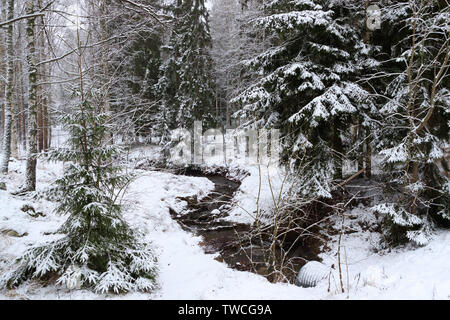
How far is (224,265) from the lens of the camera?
22.1ft

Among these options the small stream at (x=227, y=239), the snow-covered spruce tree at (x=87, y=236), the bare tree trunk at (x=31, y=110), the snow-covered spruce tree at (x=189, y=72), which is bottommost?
the small stream at (x=227, y=239)

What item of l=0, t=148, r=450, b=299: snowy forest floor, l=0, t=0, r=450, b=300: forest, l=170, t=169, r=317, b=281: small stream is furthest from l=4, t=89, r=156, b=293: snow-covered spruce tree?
l=170, t=169, r=317, b=281: small stream

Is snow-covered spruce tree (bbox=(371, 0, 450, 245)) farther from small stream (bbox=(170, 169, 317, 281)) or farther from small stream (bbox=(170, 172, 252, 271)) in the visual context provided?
small stream (bbox=(170, 172, 252, 271))

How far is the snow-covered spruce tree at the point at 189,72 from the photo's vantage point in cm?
1764

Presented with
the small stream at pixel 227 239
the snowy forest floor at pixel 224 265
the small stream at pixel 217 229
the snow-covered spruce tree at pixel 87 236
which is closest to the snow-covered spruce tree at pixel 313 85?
the snowy forest floor at pixel 224 265

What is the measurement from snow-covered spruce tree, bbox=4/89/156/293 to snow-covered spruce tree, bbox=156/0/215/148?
43.4 feet

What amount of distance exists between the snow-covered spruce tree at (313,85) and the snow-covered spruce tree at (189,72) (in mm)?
9912

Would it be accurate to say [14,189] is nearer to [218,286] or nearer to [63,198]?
[63,198]

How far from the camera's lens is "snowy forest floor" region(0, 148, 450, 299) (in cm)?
389

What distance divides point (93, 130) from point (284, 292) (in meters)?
4.33

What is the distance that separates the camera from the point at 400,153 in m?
5.68

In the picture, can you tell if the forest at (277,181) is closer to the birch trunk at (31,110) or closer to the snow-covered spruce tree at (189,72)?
the birch trunk at (31,110)

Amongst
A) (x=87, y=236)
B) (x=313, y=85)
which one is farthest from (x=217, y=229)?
(x=313, y=85)

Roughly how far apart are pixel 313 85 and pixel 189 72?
1256cm
